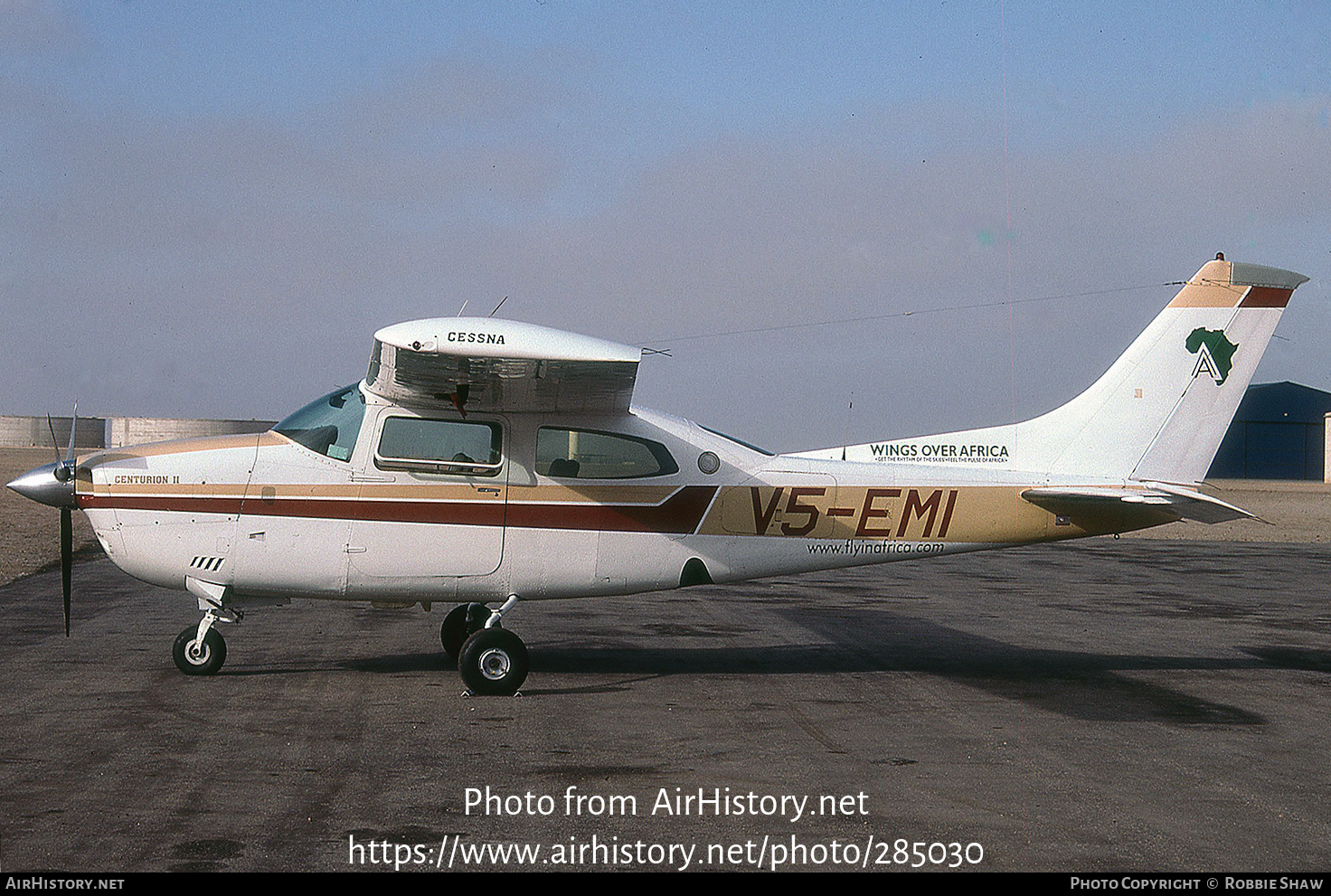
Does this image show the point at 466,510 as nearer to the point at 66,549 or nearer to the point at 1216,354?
the point at 66,549

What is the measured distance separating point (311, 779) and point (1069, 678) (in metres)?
6.99

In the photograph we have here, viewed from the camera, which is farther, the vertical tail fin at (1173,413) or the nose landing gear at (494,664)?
the vertical tail fin at (1173,413)

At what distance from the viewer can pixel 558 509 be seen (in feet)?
32.4

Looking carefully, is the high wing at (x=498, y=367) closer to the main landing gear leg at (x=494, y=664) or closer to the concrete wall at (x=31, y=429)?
the main landing gear leg at (x=494, y=664)

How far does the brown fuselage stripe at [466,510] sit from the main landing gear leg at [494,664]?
1.04 m

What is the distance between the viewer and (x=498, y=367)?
8617mm

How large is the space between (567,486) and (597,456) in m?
0.38

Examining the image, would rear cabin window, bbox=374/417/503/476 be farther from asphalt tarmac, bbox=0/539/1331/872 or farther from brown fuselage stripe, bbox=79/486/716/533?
asphalt tarmac, bbox=0/539/1331/872

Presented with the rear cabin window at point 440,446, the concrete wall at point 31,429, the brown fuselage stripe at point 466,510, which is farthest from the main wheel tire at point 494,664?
the concrete wall at point 31,429

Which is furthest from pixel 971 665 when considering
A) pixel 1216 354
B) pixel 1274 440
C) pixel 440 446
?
pixel 1274 440

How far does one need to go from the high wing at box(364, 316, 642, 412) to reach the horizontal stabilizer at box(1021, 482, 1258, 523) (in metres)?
4.05

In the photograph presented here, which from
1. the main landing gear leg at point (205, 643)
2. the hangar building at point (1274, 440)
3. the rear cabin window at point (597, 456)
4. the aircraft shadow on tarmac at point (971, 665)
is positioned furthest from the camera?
the hangar building at point (1274, 440)

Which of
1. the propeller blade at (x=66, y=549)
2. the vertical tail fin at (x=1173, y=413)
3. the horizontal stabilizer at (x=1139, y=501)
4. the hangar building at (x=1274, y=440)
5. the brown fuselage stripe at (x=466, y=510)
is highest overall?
the vertical tail fin at (x=1173, y=413)

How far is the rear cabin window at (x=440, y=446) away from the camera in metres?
9.70
